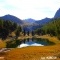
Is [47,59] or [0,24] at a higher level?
[0,24]

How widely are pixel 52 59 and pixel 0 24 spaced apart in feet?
498

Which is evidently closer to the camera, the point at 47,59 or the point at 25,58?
the point at 47,59

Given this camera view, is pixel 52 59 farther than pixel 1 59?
No

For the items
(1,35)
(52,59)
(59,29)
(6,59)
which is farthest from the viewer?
(1,35)

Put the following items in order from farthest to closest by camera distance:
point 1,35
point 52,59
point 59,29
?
point 1,35 < point 59,29 < point 52,59

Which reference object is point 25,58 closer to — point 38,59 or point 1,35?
point 38,59

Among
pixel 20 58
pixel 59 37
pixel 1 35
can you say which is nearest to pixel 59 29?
pixel 59 37

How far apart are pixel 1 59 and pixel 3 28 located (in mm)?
147948

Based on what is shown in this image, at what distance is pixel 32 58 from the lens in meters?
52.2

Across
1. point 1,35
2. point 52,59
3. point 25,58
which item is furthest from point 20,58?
point 1,35

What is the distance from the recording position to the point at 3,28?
199750 millimetres

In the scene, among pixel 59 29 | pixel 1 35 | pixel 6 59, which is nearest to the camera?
pixel 6 59

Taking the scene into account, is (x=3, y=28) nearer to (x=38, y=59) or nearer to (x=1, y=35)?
(x=1, y=35)

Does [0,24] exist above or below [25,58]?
above
